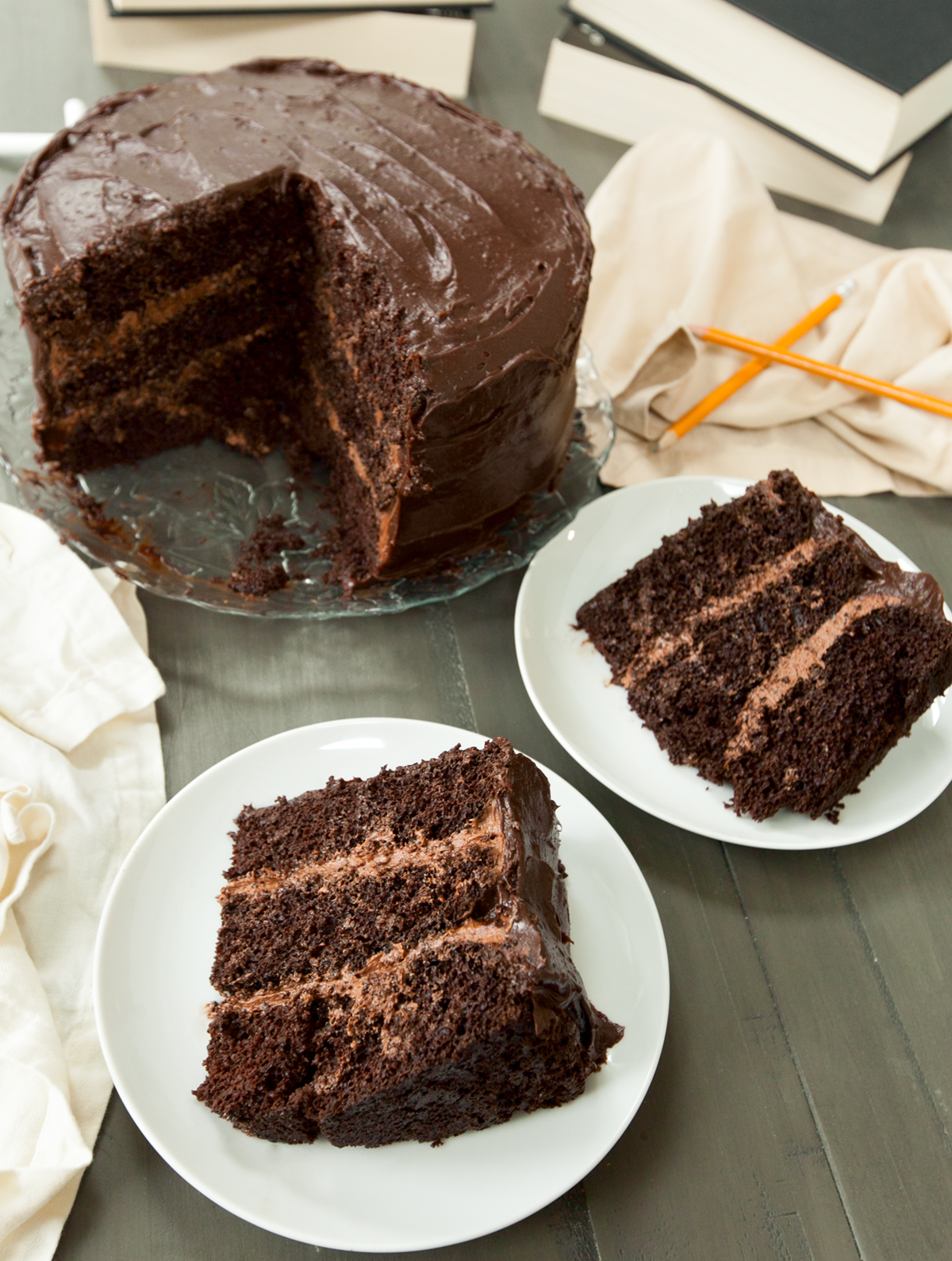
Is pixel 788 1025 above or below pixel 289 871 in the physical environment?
below

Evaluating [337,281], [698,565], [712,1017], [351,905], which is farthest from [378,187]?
[712,1017]

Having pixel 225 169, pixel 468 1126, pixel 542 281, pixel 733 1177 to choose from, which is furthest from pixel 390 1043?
pixel 225 169

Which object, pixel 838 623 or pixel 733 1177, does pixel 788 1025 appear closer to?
pixel 733 1177

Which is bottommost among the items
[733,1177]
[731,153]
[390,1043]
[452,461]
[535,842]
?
[733,1177]

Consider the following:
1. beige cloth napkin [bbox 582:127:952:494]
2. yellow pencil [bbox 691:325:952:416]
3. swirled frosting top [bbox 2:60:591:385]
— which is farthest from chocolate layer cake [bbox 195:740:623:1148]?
yellow pencil [bbox 691:325:952:416]

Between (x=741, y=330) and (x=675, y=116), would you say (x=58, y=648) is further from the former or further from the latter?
(x=675, y=116)

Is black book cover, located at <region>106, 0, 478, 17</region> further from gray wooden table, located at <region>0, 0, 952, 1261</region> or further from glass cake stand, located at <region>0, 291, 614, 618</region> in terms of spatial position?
gray wooden table, located at <region>0, 0, 952, 1261</region>

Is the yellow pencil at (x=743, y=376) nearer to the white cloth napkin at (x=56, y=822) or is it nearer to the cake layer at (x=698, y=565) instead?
the cake layer at (x=698, y=565)
